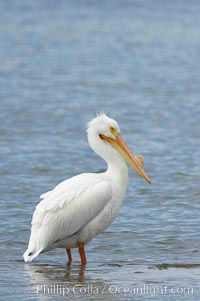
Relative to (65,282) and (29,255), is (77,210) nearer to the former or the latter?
(29,255)

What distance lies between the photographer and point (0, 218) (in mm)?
10102

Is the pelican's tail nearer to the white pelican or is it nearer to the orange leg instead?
the white pelican

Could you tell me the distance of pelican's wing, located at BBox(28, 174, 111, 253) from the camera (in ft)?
27.2

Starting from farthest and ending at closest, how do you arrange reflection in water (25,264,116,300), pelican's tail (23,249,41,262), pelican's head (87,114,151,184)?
1. pelican's head (87,114,151,184)
2. pelican's tail (23,249,41,262)
3. reflection in water (25,264,116,300)

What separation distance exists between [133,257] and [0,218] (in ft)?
6.01

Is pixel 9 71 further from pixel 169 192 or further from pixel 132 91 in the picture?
pixel 169 192

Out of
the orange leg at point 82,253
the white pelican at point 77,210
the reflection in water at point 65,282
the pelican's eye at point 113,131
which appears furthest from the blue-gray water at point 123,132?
the pelican's eye at point 113,131

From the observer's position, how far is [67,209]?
8383 mm

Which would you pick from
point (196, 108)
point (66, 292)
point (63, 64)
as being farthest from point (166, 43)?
point (66, 292)

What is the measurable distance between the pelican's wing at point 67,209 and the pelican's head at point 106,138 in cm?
37

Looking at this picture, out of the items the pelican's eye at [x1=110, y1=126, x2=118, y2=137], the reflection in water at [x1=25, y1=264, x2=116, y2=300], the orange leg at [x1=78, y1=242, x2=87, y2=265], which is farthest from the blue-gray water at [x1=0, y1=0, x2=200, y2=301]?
the pelican's eye at [x1=110, y1=126, x2=118, y2=137]

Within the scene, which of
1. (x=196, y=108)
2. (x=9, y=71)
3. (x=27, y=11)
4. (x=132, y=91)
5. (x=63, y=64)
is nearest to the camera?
(x=196, y=108)

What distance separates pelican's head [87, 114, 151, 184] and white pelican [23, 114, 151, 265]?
0.03 metres

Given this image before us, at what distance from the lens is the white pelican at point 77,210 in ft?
27.2
